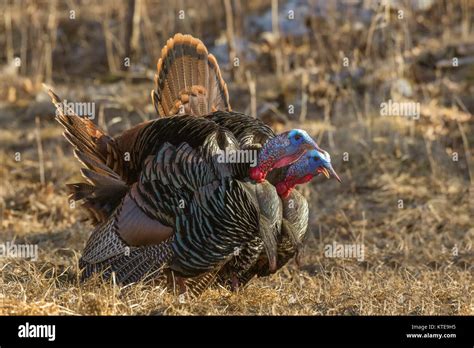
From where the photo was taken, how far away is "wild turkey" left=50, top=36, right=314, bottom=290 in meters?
5.06

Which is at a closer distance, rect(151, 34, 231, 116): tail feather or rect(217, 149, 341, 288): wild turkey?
rect(217, 149, 341, 288): wild turkey

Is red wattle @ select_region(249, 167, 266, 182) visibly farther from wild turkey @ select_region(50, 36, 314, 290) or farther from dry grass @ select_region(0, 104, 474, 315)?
dry grass @ select_region(0, 104, 474, 315)

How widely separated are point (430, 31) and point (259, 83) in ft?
9.79

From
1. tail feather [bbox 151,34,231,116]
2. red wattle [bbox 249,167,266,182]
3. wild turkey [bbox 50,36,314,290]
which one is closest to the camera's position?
wild turkey [bbox 50,36,314,290]

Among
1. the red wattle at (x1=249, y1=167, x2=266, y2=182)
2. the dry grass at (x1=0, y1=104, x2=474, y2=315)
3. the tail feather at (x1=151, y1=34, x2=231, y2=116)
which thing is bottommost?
the dry grass at (x1=0, y1=104, x2=474, y2=315)

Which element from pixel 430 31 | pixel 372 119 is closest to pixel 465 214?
pixel 372 119
